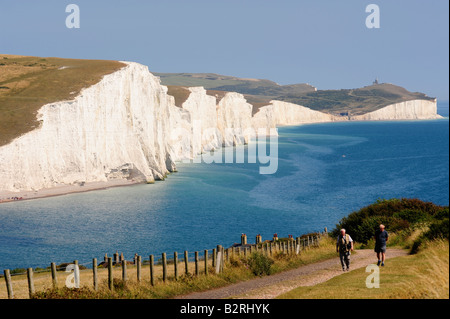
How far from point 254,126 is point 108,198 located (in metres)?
135

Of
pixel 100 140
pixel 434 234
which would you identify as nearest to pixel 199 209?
pixel 100 140

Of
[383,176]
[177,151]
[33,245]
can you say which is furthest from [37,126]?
[383,176]

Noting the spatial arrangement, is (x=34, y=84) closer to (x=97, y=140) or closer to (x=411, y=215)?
(x=97, y=140)

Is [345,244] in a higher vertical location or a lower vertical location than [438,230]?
lower

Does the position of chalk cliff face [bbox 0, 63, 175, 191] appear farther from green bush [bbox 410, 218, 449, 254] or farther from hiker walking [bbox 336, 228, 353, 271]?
green bush [bbox 410, 218, 449, 254]

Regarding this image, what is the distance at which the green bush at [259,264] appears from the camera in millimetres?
23641

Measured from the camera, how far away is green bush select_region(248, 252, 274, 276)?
931 inches

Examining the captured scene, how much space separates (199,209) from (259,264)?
3818 cm

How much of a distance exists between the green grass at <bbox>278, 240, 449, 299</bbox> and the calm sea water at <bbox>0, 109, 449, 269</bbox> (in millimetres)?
24788

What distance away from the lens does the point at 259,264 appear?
23.8 meters

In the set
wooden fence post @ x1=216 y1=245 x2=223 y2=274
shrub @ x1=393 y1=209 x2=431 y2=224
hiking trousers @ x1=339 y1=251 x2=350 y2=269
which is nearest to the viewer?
hiking trousers @ x1=339 y1=251 x2=350 y2=269

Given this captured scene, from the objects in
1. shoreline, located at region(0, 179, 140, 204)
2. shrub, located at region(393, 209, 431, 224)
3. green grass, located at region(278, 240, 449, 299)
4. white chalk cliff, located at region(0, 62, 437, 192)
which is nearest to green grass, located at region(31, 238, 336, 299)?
green grass, located at region(278, 240, 449, 299)

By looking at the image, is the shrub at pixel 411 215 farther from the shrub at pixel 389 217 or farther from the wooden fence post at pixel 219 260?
the wooden fence post at pixel 219 260
